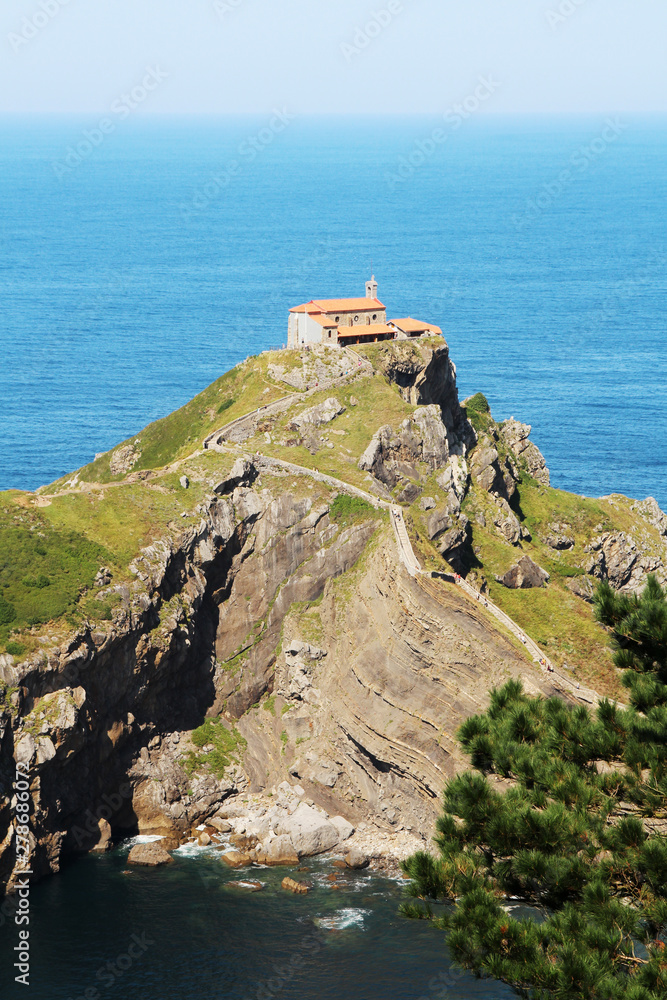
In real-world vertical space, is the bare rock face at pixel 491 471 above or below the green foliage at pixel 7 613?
above

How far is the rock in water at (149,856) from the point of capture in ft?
276

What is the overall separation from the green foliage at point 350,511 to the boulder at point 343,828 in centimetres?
2400

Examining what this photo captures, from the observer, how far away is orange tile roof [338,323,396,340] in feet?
391

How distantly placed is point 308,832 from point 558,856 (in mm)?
52660

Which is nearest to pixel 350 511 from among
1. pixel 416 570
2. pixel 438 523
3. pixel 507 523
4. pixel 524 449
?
pixel 438 523

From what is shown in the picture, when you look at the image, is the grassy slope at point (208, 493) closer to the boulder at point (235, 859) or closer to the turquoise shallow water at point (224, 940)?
the turquoise shallow water at point (224, 940)

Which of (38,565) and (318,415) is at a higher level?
(318,415)

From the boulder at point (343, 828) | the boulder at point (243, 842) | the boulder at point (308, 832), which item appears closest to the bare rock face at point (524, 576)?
the boulder at point (343, 828)

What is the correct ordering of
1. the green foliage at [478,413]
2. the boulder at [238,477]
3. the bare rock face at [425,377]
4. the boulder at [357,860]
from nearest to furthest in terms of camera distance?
the boulder at [357,860]
the boulder at [238,477]
the bare rock face at [425,377]
the green foliage at [478,413]

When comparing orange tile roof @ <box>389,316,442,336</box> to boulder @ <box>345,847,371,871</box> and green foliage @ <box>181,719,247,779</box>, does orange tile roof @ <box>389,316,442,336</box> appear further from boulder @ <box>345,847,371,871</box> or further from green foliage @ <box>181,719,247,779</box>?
boulder @ <box>345,847,371,871</box>

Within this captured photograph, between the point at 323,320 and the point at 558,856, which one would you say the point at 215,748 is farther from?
the point at 558,856

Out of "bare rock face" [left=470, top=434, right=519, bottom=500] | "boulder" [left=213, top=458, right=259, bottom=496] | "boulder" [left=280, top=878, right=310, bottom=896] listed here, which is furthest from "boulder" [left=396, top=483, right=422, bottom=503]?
"boulder" [left=280, top=878, right=310, bottom=896]

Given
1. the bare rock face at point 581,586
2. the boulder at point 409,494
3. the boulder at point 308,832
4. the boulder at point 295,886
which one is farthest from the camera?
the bare rock face at point 581,586

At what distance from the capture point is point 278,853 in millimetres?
84500
